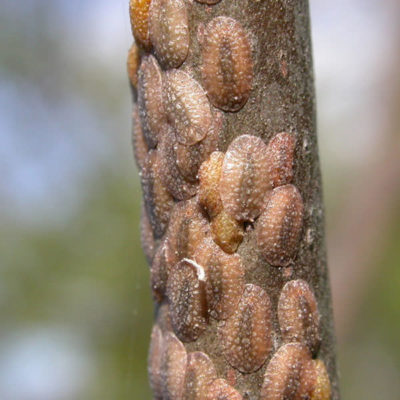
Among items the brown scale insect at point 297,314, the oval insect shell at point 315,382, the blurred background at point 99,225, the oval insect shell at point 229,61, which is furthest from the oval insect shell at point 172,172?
the blurred background at point 99,225

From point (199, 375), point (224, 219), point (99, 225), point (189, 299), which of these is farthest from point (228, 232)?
point (99, 225)

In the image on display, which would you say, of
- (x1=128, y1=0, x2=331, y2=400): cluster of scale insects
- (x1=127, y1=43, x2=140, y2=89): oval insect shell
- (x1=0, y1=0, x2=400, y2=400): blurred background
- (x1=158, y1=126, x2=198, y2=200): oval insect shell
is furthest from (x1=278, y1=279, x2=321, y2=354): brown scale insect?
(x1=0, y1=0, x2=400, y2=400): blurred background

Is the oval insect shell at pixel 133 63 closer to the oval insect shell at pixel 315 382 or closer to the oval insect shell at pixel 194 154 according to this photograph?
the oval insect shell at pixel 194 154

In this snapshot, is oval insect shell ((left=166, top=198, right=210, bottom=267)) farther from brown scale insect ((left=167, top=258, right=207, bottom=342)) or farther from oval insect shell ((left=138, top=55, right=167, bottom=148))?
oval insect shell ((left=138, top=55, right=167, bottom=148))

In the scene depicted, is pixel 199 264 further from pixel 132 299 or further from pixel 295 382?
pixel 132 299

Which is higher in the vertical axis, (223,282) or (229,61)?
(229,61)

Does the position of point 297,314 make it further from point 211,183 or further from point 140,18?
point 140,18
